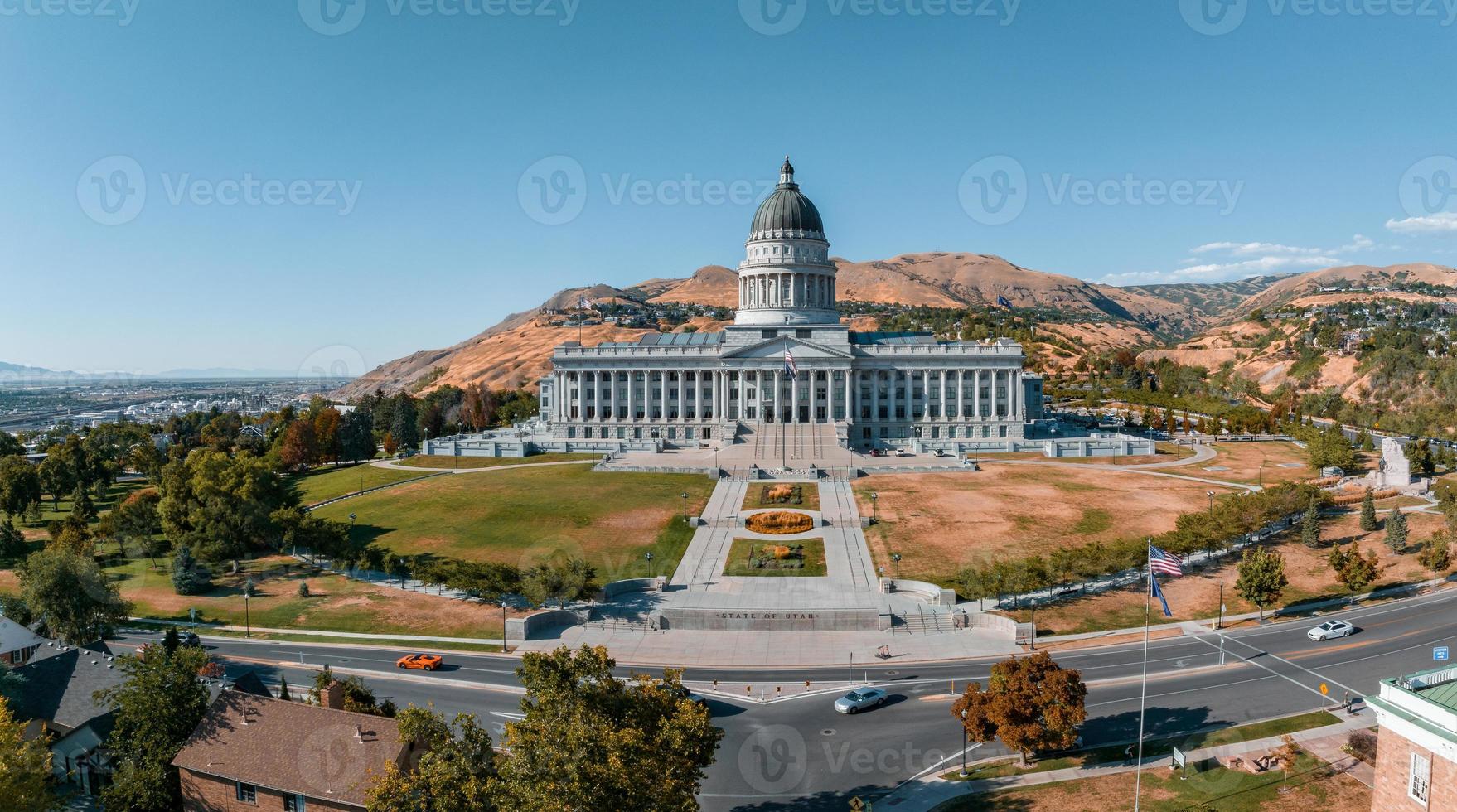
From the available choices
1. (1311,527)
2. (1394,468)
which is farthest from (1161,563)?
(1394,468)

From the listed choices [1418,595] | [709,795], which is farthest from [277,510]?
[1418,595]

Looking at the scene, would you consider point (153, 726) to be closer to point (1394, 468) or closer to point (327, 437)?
point (327, 437)

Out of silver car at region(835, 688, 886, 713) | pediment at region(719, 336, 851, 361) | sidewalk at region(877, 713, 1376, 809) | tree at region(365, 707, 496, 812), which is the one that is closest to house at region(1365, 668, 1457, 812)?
sidewalk at region(877, 713, 1376, 809)

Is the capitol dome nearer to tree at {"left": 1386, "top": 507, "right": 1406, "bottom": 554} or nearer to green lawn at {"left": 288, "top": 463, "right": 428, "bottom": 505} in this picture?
green lawn at {"left": 288, "top": 463, "right": 428, "bottom": 505}

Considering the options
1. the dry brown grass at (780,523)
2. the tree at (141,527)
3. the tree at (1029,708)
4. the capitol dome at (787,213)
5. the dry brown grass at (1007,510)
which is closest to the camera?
the tree at (1029,708)

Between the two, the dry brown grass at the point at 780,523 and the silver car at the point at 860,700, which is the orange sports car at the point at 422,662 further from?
the dry brown grass at the point at 780,523

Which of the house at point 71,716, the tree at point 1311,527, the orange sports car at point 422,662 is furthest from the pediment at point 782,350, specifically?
the house at point 71,716
